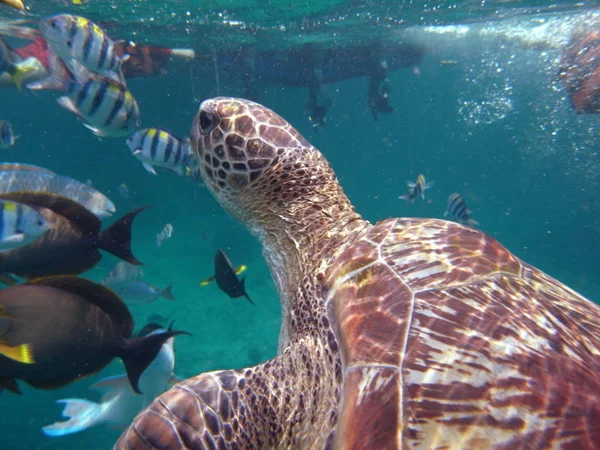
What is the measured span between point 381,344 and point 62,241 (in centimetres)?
203

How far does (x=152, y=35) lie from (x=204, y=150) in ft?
43.3

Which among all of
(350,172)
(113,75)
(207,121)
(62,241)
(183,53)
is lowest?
(350,172)

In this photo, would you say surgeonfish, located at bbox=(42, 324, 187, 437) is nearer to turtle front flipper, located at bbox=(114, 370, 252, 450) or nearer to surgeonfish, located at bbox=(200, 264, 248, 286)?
surgeonfish, located at bbox=(200, 264, 248, 286)

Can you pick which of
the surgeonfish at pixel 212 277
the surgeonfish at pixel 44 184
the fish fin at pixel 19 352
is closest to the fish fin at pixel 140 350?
the fish fin at pixel 19 352

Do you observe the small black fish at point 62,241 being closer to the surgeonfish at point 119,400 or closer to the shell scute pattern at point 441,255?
the surgeonfish at point 119,400

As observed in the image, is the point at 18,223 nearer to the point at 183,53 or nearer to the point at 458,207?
the point at 458,207

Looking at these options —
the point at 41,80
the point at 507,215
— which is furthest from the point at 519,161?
the point at 41,80

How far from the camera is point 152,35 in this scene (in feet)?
41.7

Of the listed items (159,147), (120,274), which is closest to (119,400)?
(120,274)

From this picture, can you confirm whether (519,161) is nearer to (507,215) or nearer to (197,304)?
(507,215)

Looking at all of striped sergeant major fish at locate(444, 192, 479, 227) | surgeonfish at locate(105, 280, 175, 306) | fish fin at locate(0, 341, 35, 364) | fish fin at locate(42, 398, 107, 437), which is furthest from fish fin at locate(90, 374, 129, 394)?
striped sergeant major fish at locate(444, 192, 479, 227)

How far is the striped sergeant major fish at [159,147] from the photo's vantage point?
3848 millimetres

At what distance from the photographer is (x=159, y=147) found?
3875mm

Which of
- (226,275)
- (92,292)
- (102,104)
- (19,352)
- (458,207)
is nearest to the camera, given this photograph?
(19,352)
